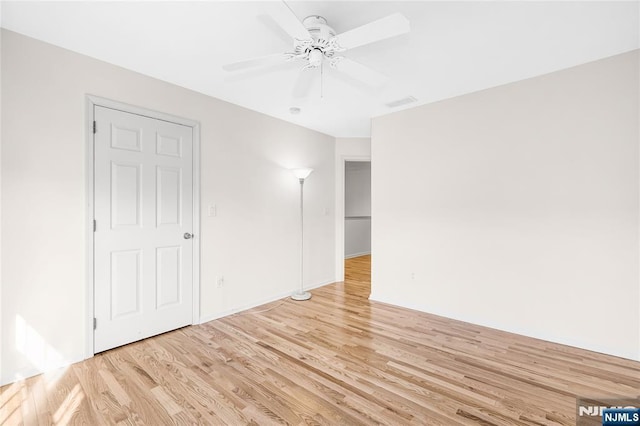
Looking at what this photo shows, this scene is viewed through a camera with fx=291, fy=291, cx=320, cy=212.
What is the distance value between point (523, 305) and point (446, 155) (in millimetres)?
1769

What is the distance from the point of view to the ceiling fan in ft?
5.07

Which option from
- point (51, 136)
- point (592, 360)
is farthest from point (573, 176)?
point (51, 136)

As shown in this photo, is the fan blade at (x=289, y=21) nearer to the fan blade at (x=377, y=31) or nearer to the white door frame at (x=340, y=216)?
the fan blade at (x=377, y=31)

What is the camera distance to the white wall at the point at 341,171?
5.07 m

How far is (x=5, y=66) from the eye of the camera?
2082mm

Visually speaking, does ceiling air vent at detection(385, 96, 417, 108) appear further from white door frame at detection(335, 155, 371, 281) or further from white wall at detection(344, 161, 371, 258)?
white wall at detection(344, 161, 371, 258)

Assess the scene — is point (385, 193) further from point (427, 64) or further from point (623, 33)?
point (623, 33)

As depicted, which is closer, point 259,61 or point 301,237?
point 259,61

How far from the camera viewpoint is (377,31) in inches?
63.6

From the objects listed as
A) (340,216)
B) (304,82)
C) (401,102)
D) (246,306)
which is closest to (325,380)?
(246,306)

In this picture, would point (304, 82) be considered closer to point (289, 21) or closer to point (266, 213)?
point (289, 21)

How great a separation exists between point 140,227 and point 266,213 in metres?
1.54

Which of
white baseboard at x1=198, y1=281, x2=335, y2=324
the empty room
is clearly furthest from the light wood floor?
white baseboard at x1=198, y1=281, x2=335, y2=324

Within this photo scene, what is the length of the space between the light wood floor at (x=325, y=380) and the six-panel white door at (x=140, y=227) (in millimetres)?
235
